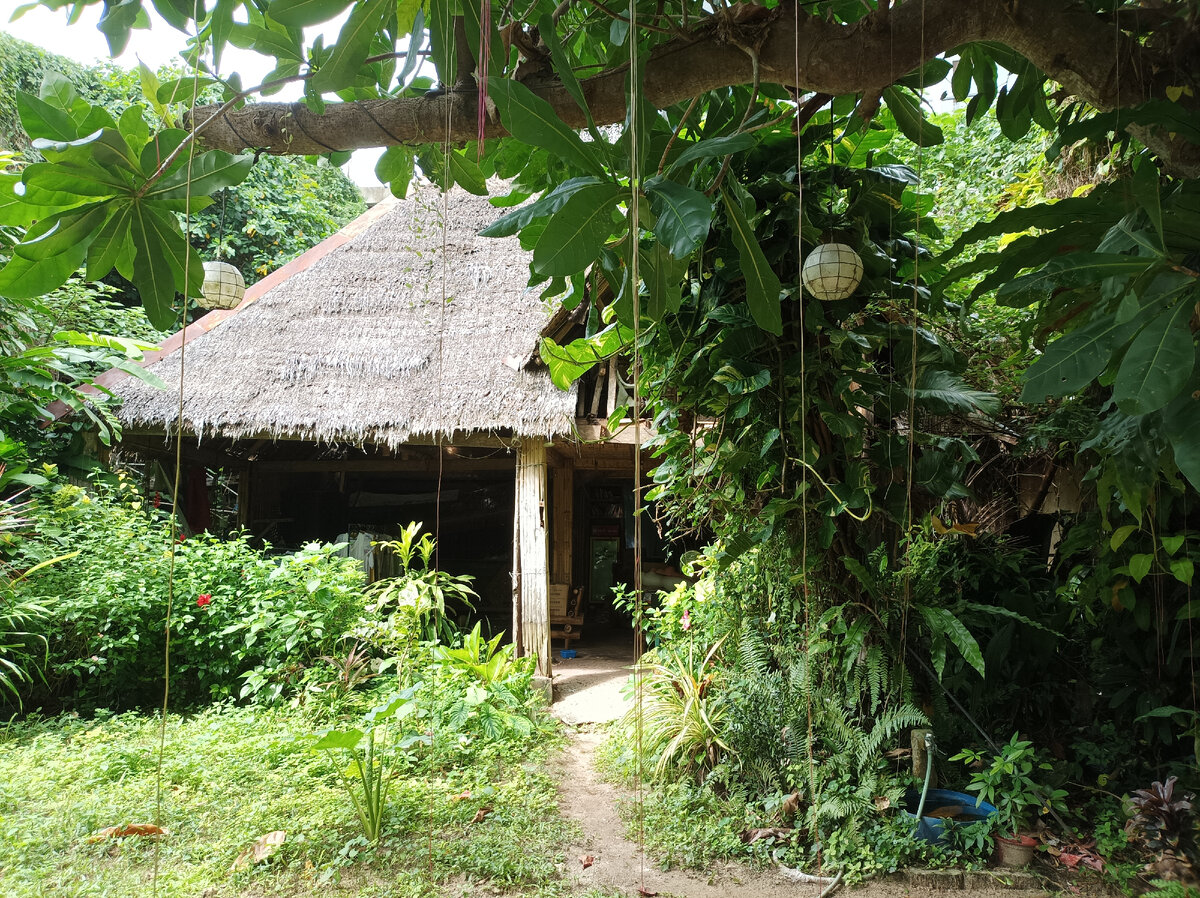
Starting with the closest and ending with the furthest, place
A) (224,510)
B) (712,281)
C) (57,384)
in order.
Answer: (712,281) → (57,384) → (224,510)

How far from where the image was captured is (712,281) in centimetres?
267

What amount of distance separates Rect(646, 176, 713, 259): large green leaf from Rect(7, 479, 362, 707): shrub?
3.75m

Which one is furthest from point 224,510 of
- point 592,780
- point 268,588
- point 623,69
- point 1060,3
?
point 1060,3

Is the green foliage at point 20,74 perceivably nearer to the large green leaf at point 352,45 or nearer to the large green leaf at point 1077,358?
the large green leaf at point 352,45

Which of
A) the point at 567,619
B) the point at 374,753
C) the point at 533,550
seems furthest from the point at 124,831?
the point at 567,619

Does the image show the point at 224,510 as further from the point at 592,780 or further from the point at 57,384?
the point at 592,780

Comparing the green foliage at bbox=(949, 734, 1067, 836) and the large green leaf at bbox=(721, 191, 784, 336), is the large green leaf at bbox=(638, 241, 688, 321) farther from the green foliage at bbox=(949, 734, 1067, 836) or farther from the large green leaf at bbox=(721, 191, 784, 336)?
the green foliage at bbox=(949, 734, 1067, 836)

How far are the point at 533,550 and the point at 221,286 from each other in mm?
2802

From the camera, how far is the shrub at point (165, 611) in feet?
14.2

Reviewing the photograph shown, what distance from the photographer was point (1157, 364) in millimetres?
1205

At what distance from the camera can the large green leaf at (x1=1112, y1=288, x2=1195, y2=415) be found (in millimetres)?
1181

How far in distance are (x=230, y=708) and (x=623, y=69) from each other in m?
→ 4.08

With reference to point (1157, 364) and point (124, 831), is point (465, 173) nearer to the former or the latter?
point (1157, 364)

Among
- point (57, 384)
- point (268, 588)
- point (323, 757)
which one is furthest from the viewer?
point (57, 384)
